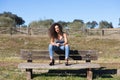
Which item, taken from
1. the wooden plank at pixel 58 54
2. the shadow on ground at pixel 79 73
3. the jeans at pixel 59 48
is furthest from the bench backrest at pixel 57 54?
the shadow on ground at pixel 79 73

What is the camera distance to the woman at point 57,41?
410 inches

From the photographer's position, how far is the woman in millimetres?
10422

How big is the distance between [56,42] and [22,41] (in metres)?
21.8

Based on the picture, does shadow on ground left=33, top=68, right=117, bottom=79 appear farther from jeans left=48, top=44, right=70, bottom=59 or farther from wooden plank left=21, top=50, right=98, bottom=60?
jeans left=48, top=44, right=70, bottom=59

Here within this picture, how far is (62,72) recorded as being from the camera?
450 inches

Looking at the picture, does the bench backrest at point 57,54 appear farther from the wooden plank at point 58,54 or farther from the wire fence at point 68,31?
the wire fence at point 68,31

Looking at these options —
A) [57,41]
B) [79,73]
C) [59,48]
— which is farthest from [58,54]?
[79,73]

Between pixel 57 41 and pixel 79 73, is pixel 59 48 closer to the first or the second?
pixel 57 41

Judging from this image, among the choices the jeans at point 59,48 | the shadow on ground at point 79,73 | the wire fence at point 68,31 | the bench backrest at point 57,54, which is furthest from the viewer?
the wire fence at point 68,31

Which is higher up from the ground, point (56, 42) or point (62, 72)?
point (56, 42)

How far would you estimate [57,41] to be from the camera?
1075 centimetres

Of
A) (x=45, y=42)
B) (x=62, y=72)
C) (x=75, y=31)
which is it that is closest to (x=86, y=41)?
(x=45, y=42)

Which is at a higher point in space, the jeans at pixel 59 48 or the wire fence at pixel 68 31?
the wire fence at pixel 68 31

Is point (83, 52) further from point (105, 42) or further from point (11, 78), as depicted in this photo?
point (105, 42)
